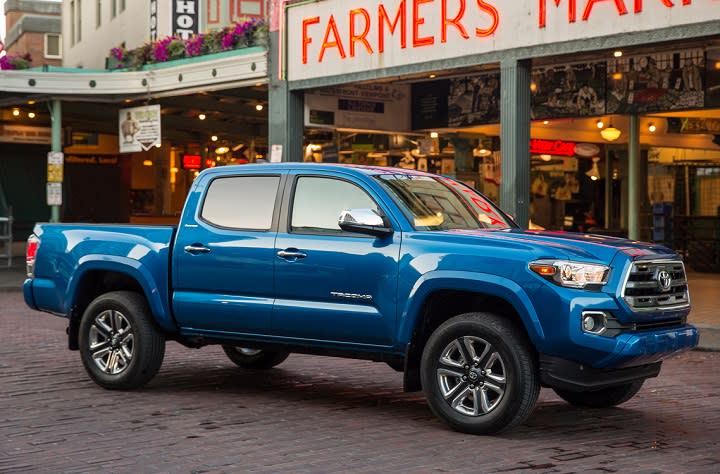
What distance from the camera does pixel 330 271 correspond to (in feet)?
26.6

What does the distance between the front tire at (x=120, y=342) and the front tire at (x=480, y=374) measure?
8.64 ft

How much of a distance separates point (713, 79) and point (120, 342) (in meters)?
12.6

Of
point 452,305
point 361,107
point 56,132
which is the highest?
point 361,107

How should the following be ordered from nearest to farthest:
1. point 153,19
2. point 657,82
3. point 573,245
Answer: point 573,245
point 657,82
point 153,19

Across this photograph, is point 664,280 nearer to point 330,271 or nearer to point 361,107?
point 330,271

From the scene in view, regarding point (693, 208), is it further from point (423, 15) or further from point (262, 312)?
point (262, 312)

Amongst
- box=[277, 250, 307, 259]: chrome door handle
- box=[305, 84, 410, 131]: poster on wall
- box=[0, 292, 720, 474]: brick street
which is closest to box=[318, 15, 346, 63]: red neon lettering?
box=[305, 84, 410, 131]: poster on wall

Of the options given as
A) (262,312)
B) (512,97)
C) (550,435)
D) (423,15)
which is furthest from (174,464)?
(423,15)

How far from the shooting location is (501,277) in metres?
7.40

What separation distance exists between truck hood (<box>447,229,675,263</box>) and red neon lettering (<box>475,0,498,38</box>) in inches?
389

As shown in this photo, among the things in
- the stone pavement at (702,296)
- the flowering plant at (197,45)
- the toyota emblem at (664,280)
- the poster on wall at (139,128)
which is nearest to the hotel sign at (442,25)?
the flowering plant at (197,45)

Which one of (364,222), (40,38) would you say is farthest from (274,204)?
(40,38)

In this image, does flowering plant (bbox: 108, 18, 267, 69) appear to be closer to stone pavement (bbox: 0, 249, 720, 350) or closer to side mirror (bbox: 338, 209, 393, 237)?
stone pavement (bbox: 0, 249, 720, 350)

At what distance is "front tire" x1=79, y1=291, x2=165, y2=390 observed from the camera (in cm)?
914
